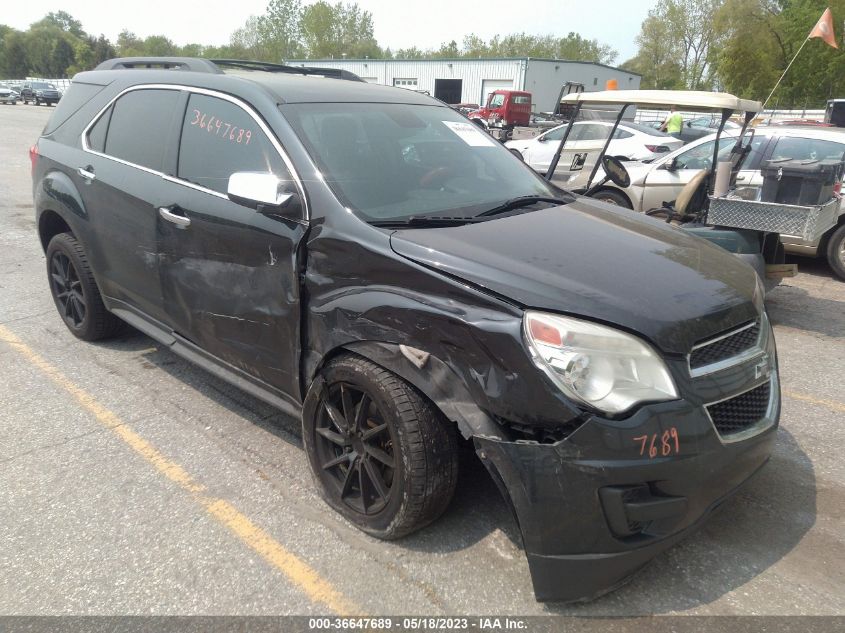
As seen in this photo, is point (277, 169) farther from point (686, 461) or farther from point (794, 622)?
point (794, 622)

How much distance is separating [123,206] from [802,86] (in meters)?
52.8

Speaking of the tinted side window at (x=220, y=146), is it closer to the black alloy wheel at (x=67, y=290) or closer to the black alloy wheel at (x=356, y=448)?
the black alloy wheel at (x=356, y=448)

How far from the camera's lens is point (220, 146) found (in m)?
3.31

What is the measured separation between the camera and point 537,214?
10.4ft

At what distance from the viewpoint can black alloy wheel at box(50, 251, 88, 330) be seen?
15.3 feet

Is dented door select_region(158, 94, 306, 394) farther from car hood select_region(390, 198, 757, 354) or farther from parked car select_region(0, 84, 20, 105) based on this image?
parked car select_region(0, 84, 20, 105)

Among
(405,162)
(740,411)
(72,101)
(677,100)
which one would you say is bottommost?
(740,411)

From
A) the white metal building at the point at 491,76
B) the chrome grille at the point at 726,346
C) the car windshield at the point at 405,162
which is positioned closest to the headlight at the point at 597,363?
the chrome grille at the point at 726,346

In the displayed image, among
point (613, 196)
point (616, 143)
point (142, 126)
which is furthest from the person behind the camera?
point (616, 143)

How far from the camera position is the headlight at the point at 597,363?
2.17 m

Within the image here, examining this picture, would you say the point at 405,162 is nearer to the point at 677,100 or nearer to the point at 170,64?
the point at 170,64

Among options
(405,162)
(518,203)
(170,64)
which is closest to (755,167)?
(518,203)

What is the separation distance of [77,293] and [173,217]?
1791mm

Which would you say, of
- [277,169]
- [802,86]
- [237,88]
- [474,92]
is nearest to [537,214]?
[277,169]
